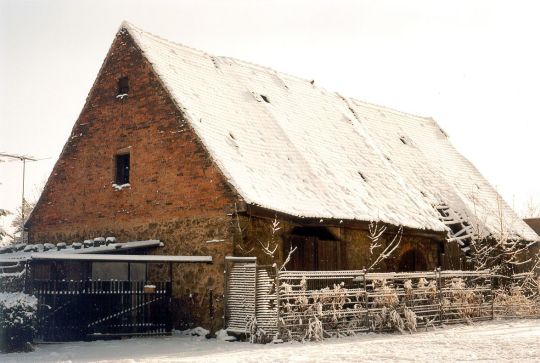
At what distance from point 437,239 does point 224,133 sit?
30.4 feet

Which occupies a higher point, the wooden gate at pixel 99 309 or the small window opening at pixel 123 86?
the small window opening at pixel 123 86

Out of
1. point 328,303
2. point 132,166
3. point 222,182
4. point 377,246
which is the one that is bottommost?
point 328,303

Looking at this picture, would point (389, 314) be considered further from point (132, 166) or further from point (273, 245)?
point (132, 166)

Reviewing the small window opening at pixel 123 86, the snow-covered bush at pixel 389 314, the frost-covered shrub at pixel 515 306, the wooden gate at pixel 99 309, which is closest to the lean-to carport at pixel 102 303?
the wooden gate at pixel 99 309

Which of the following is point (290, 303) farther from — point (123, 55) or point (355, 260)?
point (123, 55)

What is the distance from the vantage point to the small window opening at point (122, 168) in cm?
2062

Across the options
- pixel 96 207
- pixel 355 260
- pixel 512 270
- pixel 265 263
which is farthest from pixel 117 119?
pixel 512 270

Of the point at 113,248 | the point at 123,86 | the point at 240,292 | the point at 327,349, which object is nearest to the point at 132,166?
the point at 123,86

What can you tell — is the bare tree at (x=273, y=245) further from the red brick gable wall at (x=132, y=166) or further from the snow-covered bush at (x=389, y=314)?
the snow-covered bush at (x=389, y=314)

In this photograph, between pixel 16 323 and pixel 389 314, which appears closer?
pixel 16 323

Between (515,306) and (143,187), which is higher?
(143,187)

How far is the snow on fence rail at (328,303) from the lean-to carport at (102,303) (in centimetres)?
170

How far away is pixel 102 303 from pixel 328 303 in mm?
5386

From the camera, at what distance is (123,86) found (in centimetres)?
2102
